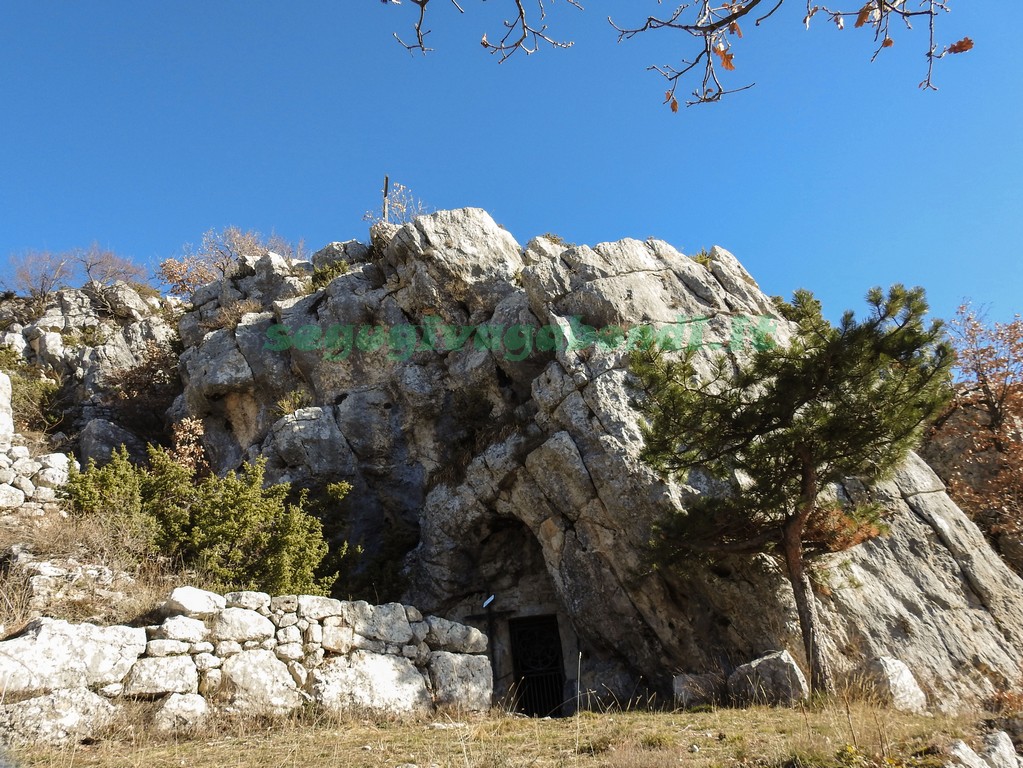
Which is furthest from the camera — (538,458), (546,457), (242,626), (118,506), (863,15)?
(538,458)

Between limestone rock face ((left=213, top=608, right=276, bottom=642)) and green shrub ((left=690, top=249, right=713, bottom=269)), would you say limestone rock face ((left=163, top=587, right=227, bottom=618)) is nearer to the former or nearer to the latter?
limestone rock face ((left=213, top=608, right=276, bottom=642))

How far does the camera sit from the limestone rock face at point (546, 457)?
9344 millimetres

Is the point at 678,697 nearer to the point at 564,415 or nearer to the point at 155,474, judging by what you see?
the point at 564,415

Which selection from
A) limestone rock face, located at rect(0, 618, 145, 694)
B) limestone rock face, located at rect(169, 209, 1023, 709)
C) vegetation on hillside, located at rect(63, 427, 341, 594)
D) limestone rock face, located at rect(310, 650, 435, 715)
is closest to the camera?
limestone rock face, located at rect(0, 618, 145, 694)

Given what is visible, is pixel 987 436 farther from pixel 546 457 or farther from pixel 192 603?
pixel 192 603

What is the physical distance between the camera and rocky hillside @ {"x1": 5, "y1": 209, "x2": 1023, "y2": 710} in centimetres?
940

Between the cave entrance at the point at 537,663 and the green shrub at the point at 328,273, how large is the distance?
11235mm

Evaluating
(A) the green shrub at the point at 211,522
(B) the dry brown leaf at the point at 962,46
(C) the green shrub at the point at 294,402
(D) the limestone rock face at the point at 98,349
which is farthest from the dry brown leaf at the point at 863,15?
(D) the limestone rock face at the point at 98,349

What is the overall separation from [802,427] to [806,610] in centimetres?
238

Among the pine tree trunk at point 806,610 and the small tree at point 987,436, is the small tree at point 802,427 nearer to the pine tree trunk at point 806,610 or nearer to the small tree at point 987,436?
the pine tree trunk at point 806,610

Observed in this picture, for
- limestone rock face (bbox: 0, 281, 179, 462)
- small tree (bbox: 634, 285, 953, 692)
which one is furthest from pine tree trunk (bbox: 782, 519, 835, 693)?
limestone rock face (bbox: 0, 281, 179, 462)

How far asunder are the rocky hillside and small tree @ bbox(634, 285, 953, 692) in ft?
2.41

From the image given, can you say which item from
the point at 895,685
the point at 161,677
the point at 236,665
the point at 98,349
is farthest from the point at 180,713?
the point at 98,349

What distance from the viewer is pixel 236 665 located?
7.10 metres
